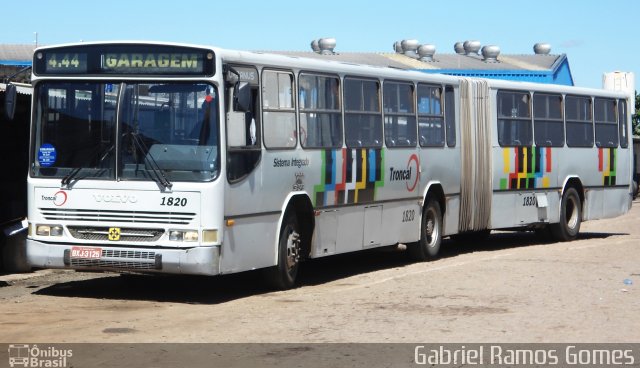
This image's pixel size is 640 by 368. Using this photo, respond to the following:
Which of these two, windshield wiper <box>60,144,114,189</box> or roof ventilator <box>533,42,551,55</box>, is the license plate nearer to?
windshield wiper <box>60,144,114,189</box>

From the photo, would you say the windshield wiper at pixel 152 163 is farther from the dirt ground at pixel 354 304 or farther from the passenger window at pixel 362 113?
the passenger window at pixel 362 113

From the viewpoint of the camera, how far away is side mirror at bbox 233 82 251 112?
1351cm

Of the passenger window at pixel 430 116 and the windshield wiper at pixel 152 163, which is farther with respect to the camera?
the passenger window at pixel 430 116

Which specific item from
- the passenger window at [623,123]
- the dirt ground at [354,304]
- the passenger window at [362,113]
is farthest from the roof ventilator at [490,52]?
the passenger window at [362,113]

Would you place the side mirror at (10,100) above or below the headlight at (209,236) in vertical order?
above

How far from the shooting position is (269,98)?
14.8 meters

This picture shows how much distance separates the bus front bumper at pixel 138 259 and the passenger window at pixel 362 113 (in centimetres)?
408

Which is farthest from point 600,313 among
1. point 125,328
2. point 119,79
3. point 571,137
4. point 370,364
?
point 571,137

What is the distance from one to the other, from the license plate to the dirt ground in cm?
48

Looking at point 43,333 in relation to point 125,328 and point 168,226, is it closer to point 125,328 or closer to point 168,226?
point 125,328

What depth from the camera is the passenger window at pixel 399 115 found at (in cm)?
1823

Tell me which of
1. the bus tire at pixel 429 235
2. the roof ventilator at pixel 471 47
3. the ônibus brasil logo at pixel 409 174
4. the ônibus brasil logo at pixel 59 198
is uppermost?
the roof ventilator at pixel 471 47

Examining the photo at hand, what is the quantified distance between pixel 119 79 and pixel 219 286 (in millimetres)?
3200

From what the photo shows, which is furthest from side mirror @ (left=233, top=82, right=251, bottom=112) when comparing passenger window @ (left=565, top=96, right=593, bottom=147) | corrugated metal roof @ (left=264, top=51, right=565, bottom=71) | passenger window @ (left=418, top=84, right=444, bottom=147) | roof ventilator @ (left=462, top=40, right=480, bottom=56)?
roof ventilator @ (left=462, top=40, right=480, bottom=56)
